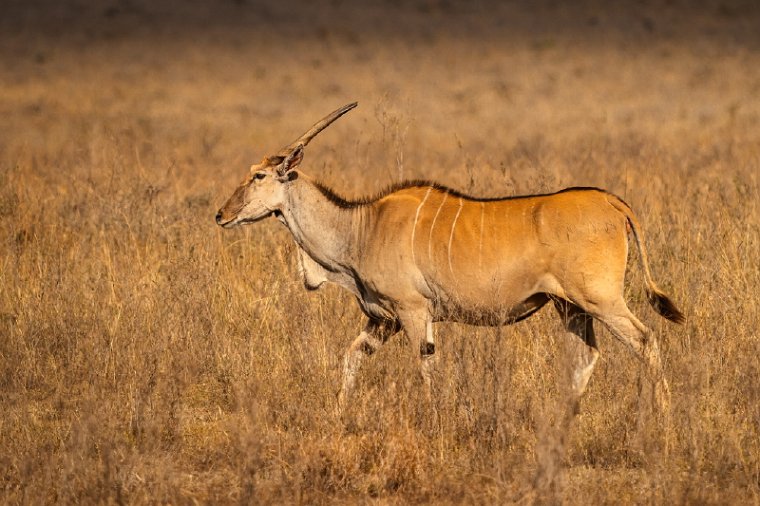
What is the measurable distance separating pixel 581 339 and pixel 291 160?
2.11m

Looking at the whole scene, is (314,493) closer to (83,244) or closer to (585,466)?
(585,466)

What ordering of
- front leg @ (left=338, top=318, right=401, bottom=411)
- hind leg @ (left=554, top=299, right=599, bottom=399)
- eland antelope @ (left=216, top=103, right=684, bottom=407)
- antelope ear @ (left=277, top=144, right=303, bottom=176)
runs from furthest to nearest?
antelope ear @ (left=277, top=144, right=303, bottom=176) → front leg @ (left=338, top=318, right=401, bottom=411) → hind leg @ (left=554, top=299, right=599, bottom=399) → eland antelope @ (left=216, top=103, right=684, bottom=407)

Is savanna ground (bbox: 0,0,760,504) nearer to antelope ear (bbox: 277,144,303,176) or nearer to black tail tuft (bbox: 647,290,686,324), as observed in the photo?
black tail tuft (bbox: 647,290,686,324)

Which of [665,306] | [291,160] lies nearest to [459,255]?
[665,306]

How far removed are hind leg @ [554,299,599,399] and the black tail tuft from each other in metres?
0.38

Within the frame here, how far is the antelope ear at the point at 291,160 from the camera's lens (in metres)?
7.35

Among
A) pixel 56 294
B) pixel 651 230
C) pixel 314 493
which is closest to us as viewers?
pixel 314 493

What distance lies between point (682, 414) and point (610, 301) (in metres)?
0.78

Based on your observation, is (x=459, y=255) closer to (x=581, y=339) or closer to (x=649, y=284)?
(x=581, y=339)

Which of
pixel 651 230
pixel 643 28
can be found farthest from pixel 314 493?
pixel 643 28

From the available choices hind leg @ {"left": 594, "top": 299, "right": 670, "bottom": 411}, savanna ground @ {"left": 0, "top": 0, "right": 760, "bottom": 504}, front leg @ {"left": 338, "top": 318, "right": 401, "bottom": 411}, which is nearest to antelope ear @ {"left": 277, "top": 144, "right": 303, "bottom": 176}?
savanna ground @ {"left": 0, "top": 0, "right": 760, "bottom": 504}

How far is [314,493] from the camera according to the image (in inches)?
219

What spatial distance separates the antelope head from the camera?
7.39 metres

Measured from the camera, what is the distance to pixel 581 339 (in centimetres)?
700
